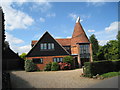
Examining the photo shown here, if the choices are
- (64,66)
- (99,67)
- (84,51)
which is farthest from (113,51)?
(99,67)

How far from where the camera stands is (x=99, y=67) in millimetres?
15430

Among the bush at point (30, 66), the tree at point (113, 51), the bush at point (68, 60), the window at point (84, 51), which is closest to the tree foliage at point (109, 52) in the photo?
the tree at point (113, 51)

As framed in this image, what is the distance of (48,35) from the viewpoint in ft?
81.7

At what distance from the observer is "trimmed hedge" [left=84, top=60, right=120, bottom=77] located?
14034 millimetres

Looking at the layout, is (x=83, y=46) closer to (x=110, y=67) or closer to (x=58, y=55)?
(x=58, y=55)

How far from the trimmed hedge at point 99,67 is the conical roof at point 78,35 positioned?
1076cm

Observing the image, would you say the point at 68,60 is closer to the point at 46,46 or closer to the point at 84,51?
the point at 46,46

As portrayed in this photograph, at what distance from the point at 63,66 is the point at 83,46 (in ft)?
27.2

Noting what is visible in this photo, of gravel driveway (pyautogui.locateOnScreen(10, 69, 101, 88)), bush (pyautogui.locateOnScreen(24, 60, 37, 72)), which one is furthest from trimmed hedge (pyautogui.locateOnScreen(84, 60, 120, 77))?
bush (pyautogui.locateOnScreen(24, 60, 37, 72))

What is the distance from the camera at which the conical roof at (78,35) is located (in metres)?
28.3

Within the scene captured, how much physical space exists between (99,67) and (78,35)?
588 inches

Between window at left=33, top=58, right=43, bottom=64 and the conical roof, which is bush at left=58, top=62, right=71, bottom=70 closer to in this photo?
window at left=33, top=58, right=43, bottom=64

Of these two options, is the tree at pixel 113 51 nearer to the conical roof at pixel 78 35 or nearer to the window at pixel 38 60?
the conical roof at pixel 78 35

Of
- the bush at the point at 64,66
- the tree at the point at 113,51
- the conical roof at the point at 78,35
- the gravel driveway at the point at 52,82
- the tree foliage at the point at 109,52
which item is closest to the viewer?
the gravel driveway at the point at 52,82
